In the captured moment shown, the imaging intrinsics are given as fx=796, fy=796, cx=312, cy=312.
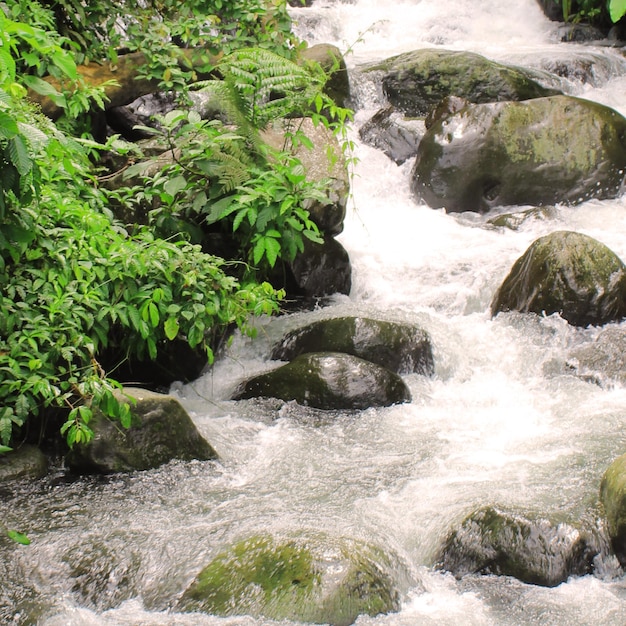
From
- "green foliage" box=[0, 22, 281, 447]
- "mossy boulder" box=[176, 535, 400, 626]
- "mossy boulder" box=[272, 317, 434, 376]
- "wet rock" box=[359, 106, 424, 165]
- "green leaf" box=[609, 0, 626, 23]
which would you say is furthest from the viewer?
"wet rock" box=[359, 106, 424, 165]

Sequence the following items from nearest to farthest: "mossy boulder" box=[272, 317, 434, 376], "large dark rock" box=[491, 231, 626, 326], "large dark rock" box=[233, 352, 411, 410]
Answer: "large dark rock" box=[233, 352, 411, 410]
"mossy boulder" box=[272, 317, 434, 376]
"large dark rock" box=[491, 231, 626, 326]

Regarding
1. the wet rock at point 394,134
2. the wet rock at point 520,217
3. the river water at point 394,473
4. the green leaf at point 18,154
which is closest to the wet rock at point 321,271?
the river water at point 394,473

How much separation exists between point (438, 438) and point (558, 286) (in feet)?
6.56

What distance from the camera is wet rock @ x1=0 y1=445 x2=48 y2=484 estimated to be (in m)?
4.21

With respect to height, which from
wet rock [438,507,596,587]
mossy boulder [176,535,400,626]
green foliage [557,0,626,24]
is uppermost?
green foliage [557,0,626,24]

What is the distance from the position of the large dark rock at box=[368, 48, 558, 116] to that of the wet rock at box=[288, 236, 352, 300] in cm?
423

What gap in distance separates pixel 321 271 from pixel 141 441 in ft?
9.25

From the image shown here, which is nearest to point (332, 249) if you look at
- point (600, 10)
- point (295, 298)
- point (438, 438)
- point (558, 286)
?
point (295, 298)

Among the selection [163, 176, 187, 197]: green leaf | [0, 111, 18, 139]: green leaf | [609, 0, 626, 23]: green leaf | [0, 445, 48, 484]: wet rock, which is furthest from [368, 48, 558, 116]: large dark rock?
[609, 0, 626, 23]: green leaf

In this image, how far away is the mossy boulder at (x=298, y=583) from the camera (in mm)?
3262

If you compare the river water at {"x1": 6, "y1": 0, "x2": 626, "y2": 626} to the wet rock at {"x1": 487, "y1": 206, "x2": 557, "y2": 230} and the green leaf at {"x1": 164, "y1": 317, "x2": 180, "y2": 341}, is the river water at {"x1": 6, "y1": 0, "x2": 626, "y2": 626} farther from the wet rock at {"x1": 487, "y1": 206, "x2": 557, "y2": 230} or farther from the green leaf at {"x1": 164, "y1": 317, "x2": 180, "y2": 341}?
the green leaf at {"x1": 164, "y1": 317, "x2": 180, "y2": 341}

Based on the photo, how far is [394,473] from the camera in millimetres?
4473

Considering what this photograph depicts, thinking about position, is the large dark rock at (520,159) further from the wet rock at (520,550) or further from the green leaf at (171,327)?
the wet rock at (520,550)

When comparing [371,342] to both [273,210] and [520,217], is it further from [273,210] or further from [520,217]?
[520,217]
